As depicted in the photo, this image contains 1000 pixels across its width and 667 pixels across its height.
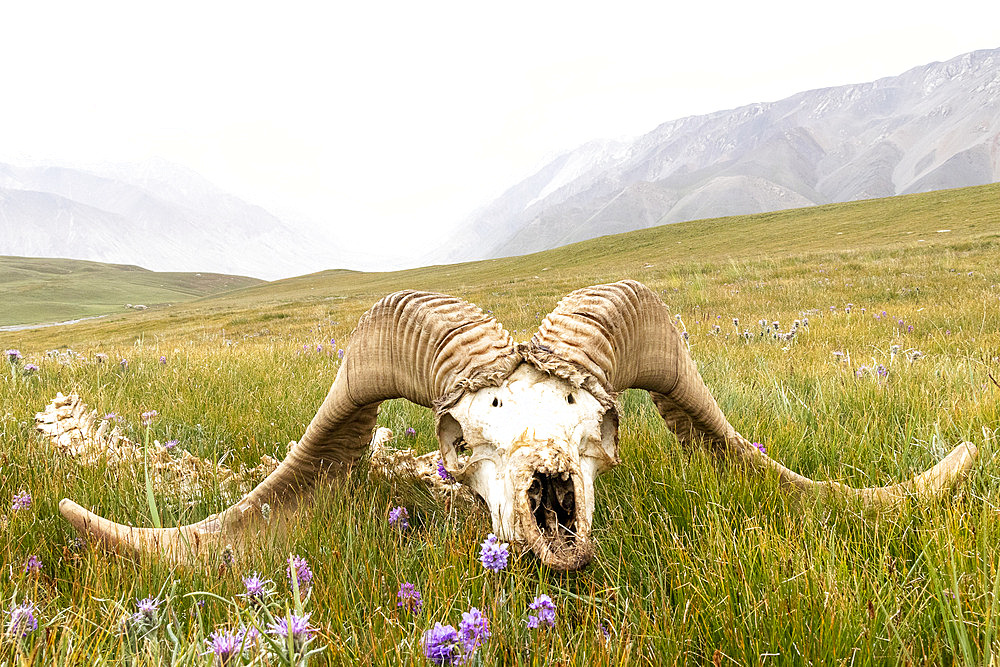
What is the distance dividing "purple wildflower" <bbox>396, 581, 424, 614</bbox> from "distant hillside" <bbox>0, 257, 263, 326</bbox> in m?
109

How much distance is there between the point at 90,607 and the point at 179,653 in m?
0.49

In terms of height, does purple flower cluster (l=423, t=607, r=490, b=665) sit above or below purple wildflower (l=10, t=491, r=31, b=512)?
below

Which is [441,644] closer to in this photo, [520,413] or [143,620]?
[143,620]

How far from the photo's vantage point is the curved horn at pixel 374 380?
2.71 m

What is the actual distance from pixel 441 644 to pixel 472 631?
89 mm

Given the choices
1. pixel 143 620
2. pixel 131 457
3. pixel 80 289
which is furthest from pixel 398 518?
pixel 80 289

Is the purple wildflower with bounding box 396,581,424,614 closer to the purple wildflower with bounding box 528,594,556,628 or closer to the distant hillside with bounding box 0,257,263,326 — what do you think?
the purple wildflower with bounding box 528,594,556,628

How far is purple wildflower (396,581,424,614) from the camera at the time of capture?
5.95 feet

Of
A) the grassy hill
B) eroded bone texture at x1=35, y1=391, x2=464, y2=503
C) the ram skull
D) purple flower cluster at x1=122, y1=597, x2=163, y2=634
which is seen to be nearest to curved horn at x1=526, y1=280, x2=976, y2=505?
the ram skull

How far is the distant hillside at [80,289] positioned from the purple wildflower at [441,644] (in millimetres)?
109330

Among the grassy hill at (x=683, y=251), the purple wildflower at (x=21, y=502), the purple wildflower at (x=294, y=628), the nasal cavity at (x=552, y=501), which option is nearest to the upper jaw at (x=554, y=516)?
the nasal cavity at (x=552, y=501)

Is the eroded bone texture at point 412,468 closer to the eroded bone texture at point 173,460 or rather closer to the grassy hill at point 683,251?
the eroded bone texture at point 173,460

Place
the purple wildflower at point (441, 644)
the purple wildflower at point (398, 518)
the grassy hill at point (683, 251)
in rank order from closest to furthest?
the purple wildflower at point (441, 644)
the purple wildflower at point (398, 518)
the grassy hill at point (683, 251)

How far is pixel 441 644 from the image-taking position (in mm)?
1368
